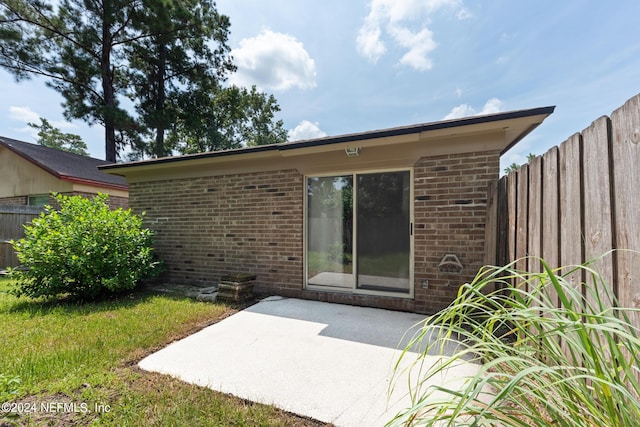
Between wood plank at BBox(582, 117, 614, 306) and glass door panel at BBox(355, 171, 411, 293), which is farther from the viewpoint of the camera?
glass door panel at BBox(355, 171, 411, 293)

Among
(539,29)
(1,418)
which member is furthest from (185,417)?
(539,29)

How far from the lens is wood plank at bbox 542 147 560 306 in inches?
79.7

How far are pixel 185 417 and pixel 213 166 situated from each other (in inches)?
181

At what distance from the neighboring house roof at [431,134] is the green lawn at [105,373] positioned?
9.07ft

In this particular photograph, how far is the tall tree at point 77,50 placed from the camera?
1255 cm

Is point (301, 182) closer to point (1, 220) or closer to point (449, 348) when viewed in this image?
point (449, 348)

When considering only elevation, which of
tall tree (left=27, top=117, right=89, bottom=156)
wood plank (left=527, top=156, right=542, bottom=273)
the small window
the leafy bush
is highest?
tall tree (left=27, top=117, right=89, bottom=156)

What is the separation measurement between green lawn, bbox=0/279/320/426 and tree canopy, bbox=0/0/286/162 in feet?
46.9

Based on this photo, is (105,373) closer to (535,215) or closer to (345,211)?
(345,211)

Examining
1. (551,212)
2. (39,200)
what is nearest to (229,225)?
(551,212)

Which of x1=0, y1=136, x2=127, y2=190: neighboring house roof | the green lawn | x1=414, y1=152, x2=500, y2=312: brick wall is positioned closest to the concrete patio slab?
the green lawn

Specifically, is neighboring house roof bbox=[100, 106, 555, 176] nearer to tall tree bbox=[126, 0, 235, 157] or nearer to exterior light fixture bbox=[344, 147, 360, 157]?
exterior light fixture bbox=[344, 147, 360, 157]

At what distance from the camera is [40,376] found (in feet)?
7.62

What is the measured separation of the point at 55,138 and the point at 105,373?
47.1 meters
